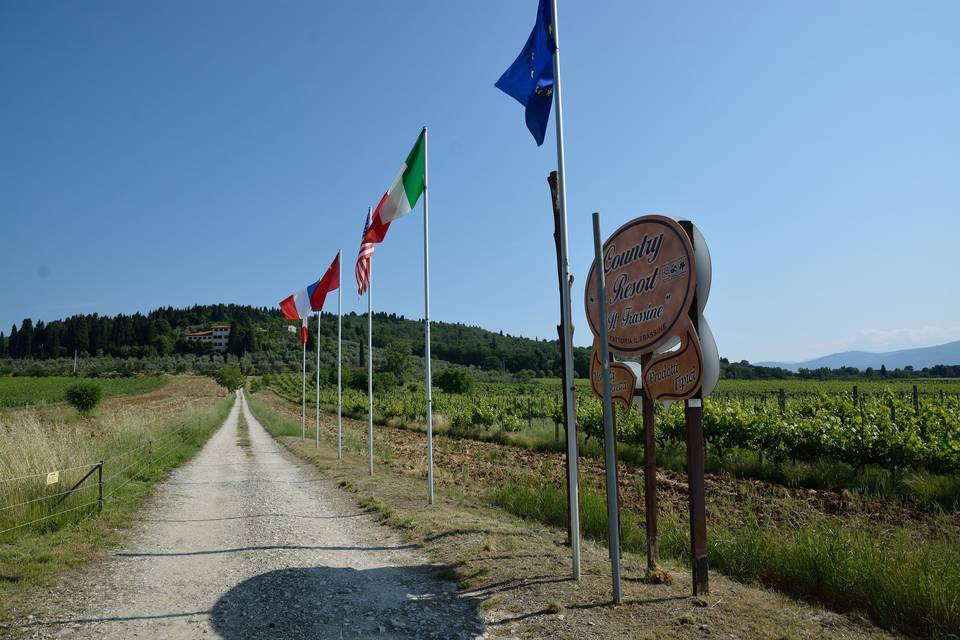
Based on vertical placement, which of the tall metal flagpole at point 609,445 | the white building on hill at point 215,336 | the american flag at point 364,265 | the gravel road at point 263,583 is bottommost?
the gravel road at point 263,583

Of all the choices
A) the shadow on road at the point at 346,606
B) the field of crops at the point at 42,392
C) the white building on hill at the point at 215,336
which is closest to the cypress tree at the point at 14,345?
the white building on hill at the point at 215,336

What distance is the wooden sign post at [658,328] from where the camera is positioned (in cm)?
521

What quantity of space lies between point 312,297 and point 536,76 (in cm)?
1454

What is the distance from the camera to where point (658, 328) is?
18.6ft

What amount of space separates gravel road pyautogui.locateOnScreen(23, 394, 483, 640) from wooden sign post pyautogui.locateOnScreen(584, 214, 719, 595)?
2193 millimetres

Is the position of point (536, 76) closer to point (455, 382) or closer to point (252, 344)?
point (455, 382)

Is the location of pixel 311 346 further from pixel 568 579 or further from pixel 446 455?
pixel 568 579

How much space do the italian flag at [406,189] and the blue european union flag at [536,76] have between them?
3980 mm

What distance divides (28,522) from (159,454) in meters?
9.31

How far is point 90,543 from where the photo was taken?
7812mm

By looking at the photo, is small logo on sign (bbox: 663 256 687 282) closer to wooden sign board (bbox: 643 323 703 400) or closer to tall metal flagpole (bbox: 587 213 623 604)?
wooden sign board (bbox: 643 323 703 400)

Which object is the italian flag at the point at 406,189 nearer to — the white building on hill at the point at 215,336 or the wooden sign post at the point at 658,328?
the wooden sign post at the point at 658,328

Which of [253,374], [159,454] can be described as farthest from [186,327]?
[159,454]

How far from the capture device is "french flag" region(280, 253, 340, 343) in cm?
1803
